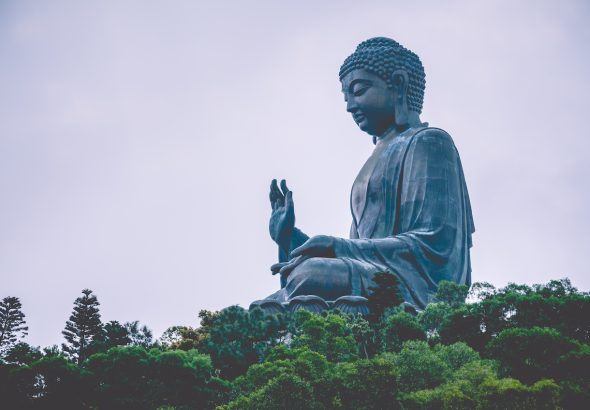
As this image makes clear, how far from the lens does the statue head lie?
1608 cm

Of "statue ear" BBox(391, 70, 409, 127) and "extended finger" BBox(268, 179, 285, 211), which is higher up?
"statue ear" BBox(391, 70, 409, 127)

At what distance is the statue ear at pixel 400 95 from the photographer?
16.1 m

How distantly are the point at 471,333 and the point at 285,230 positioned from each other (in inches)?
176

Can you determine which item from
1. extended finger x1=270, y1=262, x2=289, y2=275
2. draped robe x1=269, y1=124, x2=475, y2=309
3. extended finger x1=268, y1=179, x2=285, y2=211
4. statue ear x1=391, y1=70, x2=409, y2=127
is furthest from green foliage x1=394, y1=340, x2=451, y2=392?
statue ear x1=391, y1=70, x2=409, y2=127

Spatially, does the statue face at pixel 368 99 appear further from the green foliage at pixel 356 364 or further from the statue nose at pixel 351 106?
the green foliage at pixel 356 364

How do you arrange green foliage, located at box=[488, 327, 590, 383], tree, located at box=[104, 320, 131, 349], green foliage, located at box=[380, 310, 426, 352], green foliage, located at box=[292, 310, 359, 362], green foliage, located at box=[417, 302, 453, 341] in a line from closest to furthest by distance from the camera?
green foliage, located at box=[488, 327, 590, 383] < green foliage, located at box=[292, 310, 359, 362] < green foliage, located at box=[380, 310, 426, 352] < green foliage, located at box=[417, 302, 453, 341] < tree, located at box=[104, 320, 131, 349]

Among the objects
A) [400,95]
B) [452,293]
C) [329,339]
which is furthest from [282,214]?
[329,339]

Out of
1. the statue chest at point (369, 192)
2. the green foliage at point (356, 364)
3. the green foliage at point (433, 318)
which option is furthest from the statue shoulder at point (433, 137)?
the green foliage at point (433, 318)

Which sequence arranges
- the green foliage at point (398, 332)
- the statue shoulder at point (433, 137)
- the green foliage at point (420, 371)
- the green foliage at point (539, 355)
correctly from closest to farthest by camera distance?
1. the green foliage at point (539, 355)
2. the green foliage at point (420, 371)
3. the green foliage at point (398, 332)
4. the statue shoulder at point (433, 137)

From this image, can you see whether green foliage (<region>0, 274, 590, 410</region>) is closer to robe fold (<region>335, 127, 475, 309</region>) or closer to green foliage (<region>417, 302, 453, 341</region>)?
green foliage (<region>417, 302, 453, 341</region>)

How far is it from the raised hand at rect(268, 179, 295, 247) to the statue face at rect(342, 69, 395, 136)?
7.87ft

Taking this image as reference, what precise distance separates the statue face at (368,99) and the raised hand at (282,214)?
7.87 ft

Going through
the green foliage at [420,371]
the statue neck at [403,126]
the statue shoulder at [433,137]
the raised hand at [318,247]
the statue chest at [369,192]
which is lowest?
the green foliage at [420,371]

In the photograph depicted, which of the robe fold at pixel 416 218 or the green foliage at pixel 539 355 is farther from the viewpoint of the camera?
the robe fold at pixel 416 218
